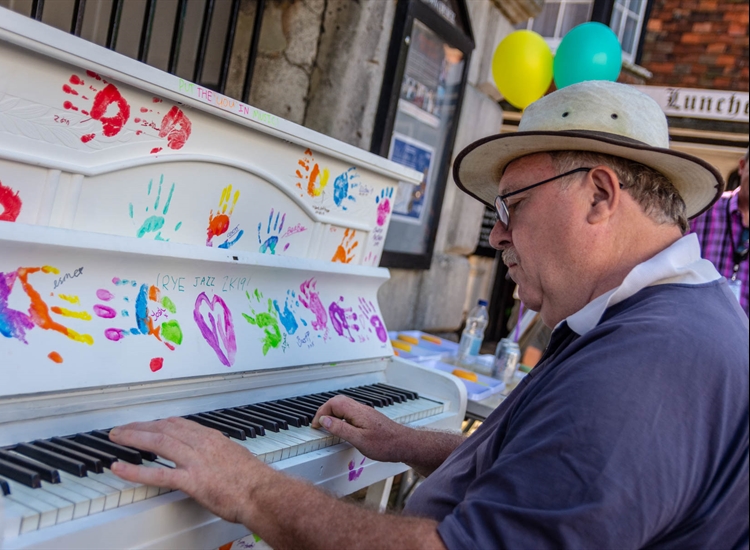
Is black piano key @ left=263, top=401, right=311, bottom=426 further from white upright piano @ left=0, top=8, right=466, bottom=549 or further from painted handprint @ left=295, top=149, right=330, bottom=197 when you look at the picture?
painted handprint @ left=295, top=149, right=330, bottom=197

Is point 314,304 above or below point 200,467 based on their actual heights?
above

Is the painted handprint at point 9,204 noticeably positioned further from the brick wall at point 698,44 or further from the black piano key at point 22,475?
the brick wall at point 698,44

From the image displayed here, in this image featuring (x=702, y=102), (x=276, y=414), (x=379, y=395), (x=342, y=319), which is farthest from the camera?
(x=702, y=102)

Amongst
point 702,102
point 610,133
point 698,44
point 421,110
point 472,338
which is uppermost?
point 698,44

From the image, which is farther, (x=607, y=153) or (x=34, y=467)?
(x=607, y=153)

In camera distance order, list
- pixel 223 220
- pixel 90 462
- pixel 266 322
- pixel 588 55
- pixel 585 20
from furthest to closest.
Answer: pixel 585 20, pixel 588 55, pixel 266 322, pixel 223 220, pixel 90 462

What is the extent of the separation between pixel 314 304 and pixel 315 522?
3.57 feet

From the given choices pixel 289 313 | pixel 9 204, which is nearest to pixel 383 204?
pixel 289 313

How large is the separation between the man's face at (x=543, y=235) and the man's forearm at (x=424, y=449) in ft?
1.80

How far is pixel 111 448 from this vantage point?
4.15ft

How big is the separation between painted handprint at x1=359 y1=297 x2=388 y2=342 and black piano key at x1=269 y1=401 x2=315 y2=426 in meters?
0.65

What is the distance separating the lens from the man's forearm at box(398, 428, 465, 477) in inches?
71.2

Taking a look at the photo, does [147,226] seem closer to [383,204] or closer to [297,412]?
[297,412]

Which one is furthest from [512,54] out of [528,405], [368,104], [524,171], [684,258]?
[528,405]
